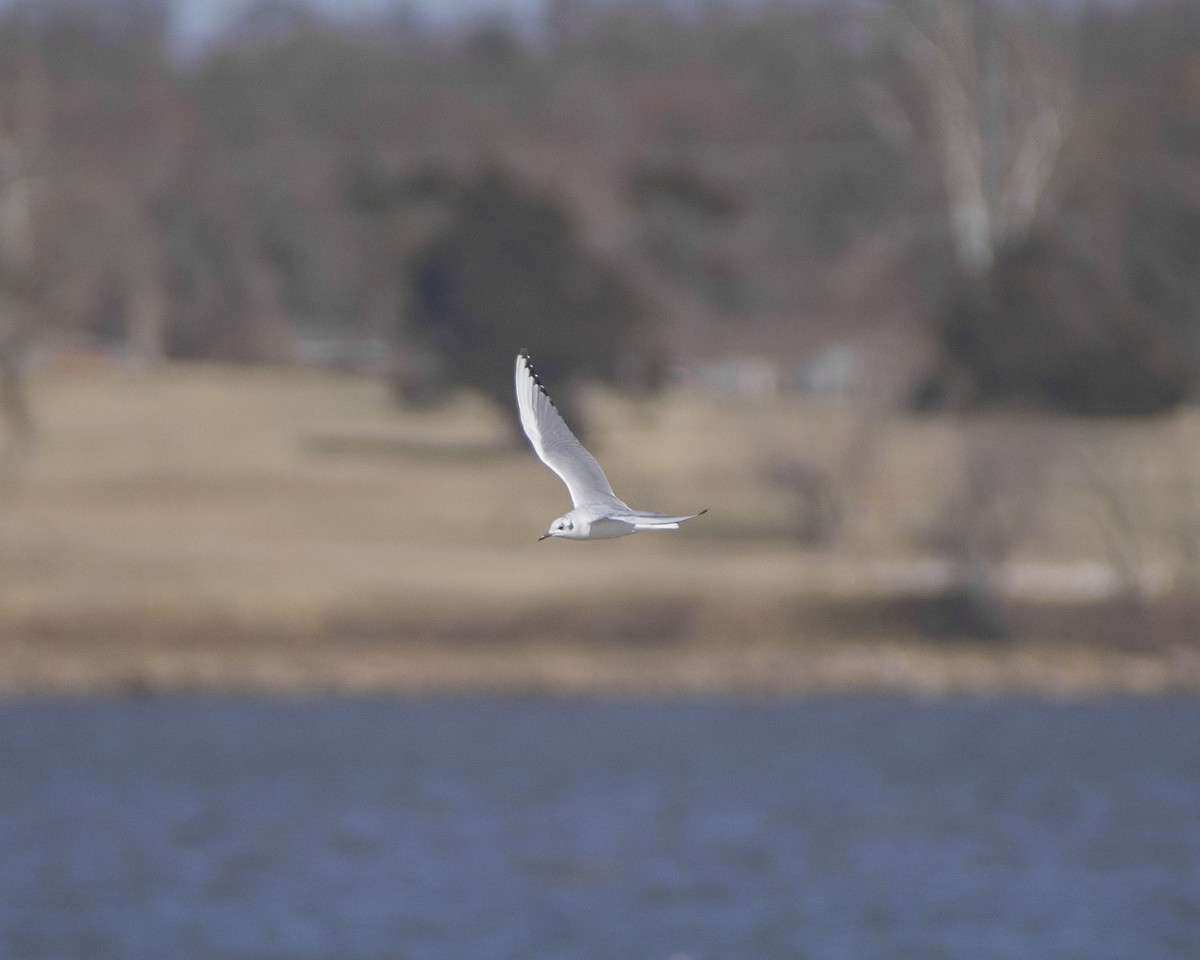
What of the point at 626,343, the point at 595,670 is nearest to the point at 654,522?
the point at 595,670

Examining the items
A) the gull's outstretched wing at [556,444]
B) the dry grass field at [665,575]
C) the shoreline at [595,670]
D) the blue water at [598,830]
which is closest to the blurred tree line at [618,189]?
the dry grass field at [665,575]

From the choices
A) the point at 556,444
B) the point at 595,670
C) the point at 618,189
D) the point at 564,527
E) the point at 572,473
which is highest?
the point at 618,189

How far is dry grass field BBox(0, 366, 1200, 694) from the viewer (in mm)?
39688

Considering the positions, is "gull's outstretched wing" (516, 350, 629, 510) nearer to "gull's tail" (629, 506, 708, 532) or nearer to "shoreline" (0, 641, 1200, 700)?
"gull's tail" (629, 506, 708, 532)

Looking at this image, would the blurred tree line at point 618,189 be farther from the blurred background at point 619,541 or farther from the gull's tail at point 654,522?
the gull's tail at point 654,522

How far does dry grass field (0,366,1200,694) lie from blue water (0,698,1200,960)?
928mm

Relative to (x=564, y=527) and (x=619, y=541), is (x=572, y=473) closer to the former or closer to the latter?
(x=564, y=527)

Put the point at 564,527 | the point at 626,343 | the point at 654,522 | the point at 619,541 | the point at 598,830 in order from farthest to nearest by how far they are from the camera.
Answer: the point at 626,343, the point at 619,541, the point at 598,830, the point at 564,527, the point at 654,522

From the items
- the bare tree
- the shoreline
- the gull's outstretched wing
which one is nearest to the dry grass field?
the shoreline

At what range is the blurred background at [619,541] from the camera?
2570 centimetres

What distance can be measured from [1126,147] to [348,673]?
33843 millimetres

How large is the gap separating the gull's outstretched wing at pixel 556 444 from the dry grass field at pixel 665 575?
1068 inches

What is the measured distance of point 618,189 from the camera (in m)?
71.6

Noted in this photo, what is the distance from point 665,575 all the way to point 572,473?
3069 centimetres
